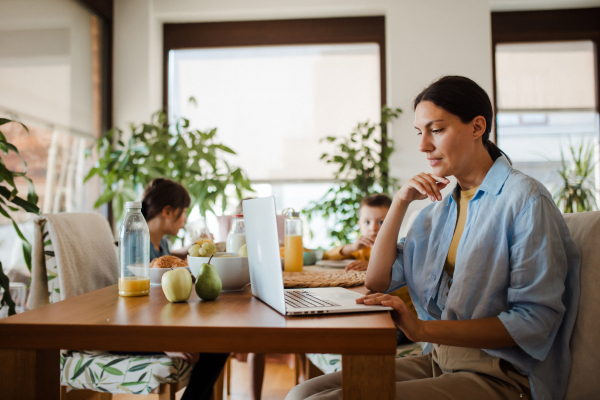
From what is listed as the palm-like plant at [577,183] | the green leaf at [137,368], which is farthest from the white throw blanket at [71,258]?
the palm-like plant at [577,183]

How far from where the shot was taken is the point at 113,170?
9.75 ft

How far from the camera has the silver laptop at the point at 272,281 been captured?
0.85m

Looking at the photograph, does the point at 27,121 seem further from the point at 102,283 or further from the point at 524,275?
the point at 524,275

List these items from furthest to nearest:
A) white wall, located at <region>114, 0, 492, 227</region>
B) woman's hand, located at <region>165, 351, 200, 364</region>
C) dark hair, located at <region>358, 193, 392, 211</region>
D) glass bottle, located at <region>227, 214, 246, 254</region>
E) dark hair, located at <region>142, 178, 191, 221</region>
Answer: white wall, located at <region>114, 0, 492, 227</region>
dark hair, located at <region>358, 193, 392, 211</region>
dark hair, located at <region>142, 178, 191, 221</region>
glass bottle, located at <region>227, 214, 246, 254</region>
woman's hand, located at <region>165, 351, 200, 364</region>

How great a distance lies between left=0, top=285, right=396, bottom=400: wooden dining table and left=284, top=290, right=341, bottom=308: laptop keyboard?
0.18 feet

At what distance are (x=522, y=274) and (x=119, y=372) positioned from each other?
44.5 inches

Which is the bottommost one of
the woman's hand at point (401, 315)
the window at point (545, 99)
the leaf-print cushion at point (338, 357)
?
the leaf-print cushion at point (338, 357)

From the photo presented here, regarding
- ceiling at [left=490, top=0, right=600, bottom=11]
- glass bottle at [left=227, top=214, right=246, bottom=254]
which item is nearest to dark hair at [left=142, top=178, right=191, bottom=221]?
glass bottle at [left=227, top=214, right=246, bottom=254]

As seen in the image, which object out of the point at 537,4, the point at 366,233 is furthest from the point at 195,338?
the point at 537,4

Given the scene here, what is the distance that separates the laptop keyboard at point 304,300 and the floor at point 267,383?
1494 mm

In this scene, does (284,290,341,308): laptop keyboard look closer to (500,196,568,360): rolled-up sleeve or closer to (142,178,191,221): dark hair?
(500,196,568,360): rolled-up sleeve

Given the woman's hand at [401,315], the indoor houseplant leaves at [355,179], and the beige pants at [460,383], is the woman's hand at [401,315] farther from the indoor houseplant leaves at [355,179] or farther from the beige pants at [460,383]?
the indoor houseplant leaves at [355,179]

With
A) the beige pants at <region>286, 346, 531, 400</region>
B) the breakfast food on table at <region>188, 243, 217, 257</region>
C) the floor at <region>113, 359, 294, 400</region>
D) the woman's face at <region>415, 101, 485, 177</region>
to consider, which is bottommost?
the floor at <region>113, 359, 294, 400</region>

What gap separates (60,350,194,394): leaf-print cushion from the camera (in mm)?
1312
